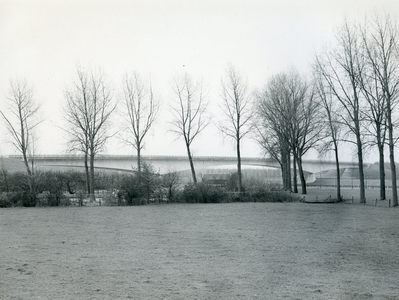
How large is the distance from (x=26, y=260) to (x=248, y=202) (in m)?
24.2

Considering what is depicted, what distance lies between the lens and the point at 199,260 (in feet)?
35.8

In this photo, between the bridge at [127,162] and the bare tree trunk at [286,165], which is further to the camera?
the bridge at [127,162]

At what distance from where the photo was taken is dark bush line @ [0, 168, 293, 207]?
102ft

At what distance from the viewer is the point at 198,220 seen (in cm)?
2069

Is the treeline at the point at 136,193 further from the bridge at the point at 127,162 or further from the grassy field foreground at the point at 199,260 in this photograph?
the bridge at the point at 127,162

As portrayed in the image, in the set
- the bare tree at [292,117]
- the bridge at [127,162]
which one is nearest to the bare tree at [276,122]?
the bare tree at [292,117]

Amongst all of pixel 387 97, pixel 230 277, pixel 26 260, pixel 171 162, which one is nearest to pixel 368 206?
pixel 387 97

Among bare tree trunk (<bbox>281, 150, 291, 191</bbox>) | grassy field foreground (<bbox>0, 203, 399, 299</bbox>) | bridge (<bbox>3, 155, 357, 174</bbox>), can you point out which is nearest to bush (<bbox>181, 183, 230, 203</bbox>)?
bare tree trunk (<bbox>281, 150, 291, 191</bbox>)

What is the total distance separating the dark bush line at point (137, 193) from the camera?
102ft

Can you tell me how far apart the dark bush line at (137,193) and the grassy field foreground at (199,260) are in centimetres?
1180

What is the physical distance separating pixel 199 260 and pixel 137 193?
69.1 ft

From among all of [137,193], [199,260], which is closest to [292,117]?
[137,193]

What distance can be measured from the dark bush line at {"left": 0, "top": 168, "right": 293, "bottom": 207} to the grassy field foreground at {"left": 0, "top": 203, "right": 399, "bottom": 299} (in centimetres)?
1180

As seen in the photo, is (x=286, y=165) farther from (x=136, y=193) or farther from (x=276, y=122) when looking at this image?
(x=136, y=193)
